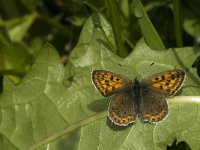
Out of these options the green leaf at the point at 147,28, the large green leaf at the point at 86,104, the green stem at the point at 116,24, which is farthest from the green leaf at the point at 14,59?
the green leaf at the point at 147,28

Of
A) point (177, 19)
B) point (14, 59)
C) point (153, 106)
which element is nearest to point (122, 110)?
point (153, 106)

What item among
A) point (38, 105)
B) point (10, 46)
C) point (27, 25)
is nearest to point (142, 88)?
point (38, 105)

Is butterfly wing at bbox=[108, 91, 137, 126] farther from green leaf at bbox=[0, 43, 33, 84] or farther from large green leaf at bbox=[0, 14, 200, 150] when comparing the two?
green leaf at bbox=[0, 43, 33, 84]

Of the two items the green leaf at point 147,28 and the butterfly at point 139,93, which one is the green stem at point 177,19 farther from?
the butterfly at point 139,93

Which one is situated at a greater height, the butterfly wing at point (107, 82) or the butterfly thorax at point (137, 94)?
the butterfly wing at point (107, 82)

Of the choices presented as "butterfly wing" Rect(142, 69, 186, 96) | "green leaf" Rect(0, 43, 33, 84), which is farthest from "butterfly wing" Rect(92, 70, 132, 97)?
"green leaf" Rect(0, 43, 33, 84)

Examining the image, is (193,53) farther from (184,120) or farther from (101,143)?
(101,143)

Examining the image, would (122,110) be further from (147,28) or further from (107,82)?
(147,28)
